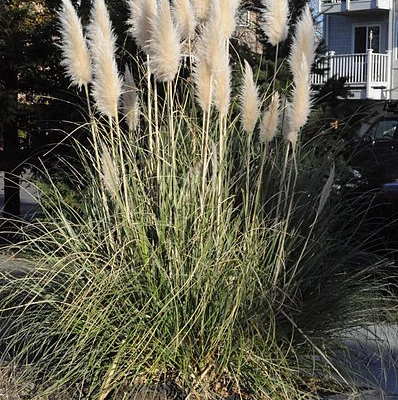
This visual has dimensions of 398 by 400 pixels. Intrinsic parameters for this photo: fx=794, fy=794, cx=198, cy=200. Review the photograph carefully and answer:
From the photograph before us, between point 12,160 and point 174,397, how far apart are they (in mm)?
6835

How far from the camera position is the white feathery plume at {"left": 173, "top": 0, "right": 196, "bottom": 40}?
17.8 feet

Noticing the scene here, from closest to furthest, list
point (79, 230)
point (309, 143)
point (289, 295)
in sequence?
point (289, 295)
point (79, 230)
point (309, 143)

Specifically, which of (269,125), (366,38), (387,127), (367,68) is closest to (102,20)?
(269,125)

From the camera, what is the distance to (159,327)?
453cm

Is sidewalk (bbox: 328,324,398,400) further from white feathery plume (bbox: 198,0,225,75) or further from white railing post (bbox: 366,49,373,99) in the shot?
white railing post (bbox: 366,49,373,99)

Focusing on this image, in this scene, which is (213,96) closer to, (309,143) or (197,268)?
(197,268)

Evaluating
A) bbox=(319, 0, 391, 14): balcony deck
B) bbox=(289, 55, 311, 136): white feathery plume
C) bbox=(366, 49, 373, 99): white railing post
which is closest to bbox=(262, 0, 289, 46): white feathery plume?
bbox=(289, 55, 311, 136): white feathery plume

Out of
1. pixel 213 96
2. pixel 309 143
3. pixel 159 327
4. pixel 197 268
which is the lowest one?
pixel 159 327

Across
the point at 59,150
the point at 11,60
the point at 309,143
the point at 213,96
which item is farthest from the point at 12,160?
the point at 213,96

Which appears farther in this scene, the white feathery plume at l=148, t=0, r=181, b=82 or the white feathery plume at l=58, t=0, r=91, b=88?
the white feathery plume at l=58, t=0, r=91, b=88

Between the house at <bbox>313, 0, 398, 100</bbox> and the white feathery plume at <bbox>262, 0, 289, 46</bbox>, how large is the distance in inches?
1032

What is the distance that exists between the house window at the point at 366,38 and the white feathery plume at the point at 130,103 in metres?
30.1

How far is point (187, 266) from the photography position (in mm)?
4676

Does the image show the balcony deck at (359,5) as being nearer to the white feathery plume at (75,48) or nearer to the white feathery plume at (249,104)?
the white feathery plume at (75,48)
